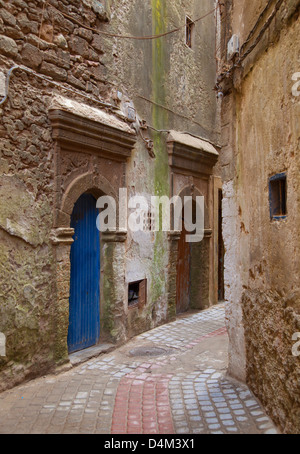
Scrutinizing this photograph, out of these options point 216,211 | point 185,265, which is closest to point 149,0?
point 216,211

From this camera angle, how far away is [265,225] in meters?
3.42

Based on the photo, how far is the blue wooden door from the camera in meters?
5.46

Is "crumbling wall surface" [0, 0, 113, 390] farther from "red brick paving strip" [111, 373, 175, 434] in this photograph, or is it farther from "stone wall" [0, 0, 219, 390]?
"red brick paving strip" [111, 373, 175, 434]

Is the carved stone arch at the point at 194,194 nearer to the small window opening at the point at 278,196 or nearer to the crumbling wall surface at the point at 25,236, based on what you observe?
the crumbling wall surface at the point at 25,236

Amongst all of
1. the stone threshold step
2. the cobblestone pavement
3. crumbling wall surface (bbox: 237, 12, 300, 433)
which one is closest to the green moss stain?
the stone threshold step

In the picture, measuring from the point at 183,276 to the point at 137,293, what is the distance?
7.13 ft

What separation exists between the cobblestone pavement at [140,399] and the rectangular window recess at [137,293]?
1.04 m

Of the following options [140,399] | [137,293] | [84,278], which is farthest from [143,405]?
[137,293]

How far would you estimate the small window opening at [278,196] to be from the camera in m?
3.08

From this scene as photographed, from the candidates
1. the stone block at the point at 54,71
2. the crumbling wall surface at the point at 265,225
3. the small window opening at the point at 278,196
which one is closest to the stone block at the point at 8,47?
the stone block at the point at 54,71

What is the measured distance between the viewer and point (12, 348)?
4250mm

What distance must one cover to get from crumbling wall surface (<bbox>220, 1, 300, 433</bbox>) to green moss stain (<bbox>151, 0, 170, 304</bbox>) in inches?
108

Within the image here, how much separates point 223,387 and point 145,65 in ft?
17.7

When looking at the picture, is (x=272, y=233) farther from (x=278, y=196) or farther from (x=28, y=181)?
(x=28, y=181)
